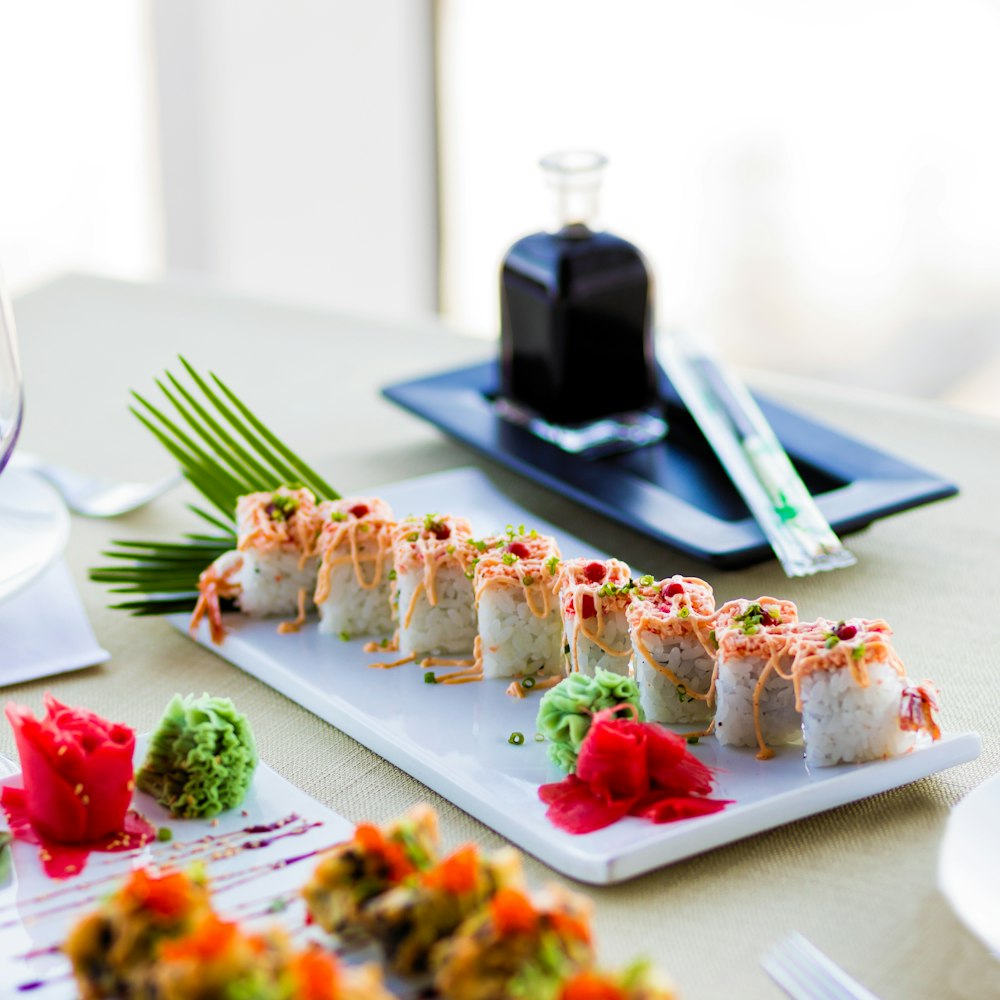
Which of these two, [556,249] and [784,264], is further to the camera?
[784,264]

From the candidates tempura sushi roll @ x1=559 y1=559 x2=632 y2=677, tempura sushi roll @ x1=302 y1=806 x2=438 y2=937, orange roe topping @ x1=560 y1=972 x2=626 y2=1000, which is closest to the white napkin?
tempura sushi roll @ x1=559 y1=559 x2=632 y2=677

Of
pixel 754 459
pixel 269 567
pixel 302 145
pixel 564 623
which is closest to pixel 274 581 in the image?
pixel 269 567

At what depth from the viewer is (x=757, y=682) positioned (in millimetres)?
1116

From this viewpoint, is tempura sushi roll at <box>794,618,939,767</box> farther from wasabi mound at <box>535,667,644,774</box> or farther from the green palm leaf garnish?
the green palm leaf garnish

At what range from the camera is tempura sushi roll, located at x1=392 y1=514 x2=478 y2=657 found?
130 centimetres

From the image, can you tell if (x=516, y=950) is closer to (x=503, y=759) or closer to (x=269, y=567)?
(x=503, y=759)

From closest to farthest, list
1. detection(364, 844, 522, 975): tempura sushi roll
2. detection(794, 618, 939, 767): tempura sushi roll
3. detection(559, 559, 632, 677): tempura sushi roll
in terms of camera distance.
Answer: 1. detection(364, 844, 522, 975): tempura sushi roll
2. detection(794, 618, 939, 767): tempura sushi roll
3. detection(559, 559, 632, 677): tempura sushi roll

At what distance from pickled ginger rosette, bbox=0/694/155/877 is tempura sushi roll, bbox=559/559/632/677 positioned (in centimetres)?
37

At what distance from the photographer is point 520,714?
121 cm

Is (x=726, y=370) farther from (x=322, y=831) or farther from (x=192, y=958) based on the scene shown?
(x=192, y=958)

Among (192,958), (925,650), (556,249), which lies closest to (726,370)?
(556,249)

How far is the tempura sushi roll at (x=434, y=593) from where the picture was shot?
1.30 meters

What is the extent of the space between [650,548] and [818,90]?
12.4ft

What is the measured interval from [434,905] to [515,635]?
486 mm
